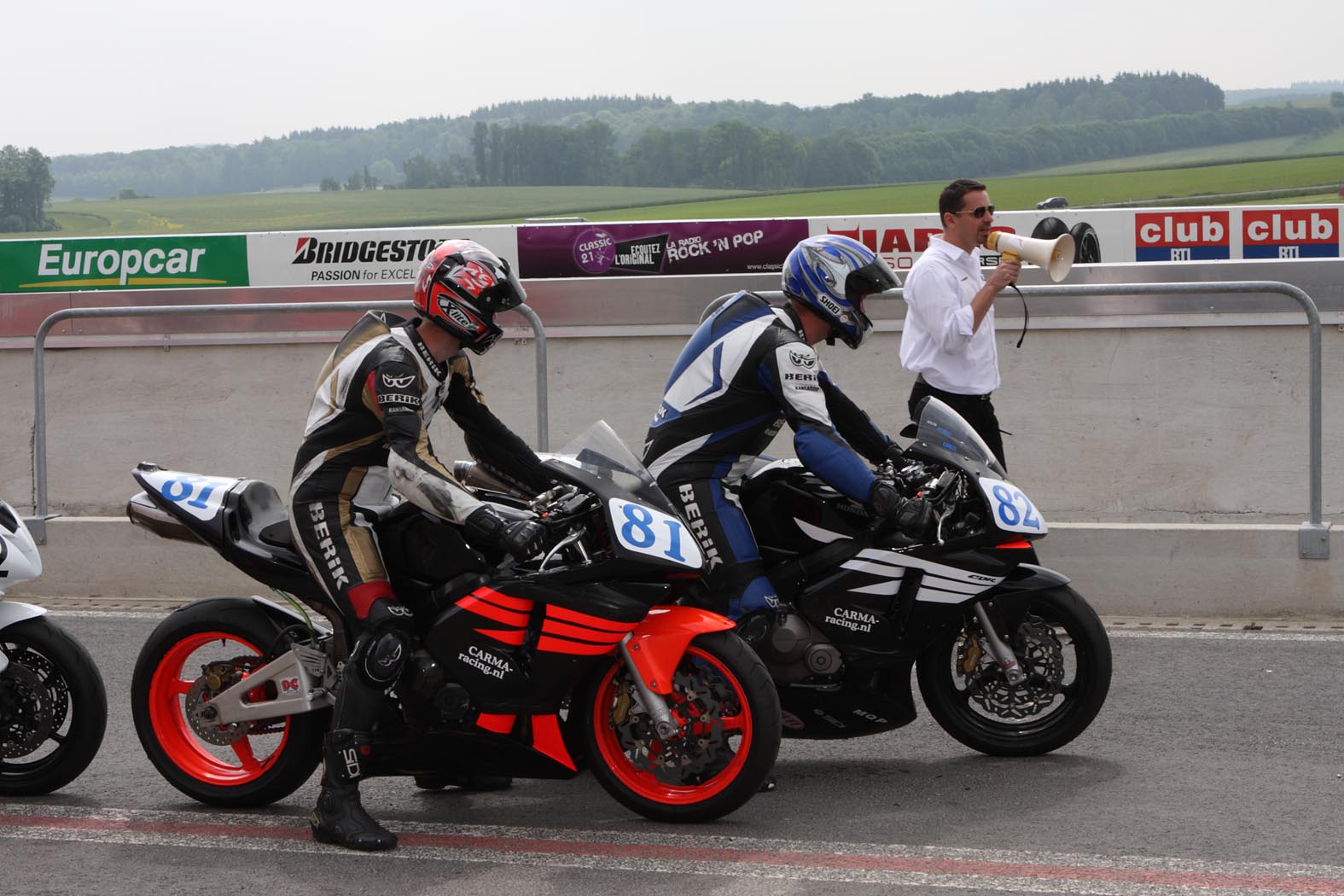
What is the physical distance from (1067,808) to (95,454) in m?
8.85

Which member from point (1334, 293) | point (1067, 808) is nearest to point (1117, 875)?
point (1067, 808)

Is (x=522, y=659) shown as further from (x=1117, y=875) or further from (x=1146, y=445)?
(x=1146, y=445)

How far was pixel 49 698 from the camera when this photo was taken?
17.5ft

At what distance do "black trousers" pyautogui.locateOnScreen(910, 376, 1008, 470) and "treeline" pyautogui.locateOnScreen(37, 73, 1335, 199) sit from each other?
8422 centimetres

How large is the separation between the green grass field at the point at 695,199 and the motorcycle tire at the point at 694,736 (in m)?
53.7

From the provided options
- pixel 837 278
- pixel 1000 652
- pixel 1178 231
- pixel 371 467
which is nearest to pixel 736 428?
pixel 837 278

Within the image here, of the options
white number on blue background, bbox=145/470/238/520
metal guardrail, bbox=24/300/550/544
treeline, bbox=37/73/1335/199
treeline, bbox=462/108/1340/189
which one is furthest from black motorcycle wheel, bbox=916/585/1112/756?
treeline, bbox=462/108/1340/189

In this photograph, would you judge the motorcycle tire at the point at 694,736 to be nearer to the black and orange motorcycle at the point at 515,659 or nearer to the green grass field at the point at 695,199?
the black and orange motorcycle at the point at 515,659

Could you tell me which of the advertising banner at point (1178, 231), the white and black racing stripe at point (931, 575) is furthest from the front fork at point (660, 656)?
the advertising banner at point (1178, 231)

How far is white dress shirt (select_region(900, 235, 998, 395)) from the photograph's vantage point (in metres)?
7.33

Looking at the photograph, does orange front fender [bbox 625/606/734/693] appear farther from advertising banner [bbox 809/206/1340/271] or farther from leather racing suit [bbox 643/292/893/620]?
advertising banner [bbox 809/206/1340/271]

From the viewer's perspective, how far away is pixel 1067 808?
514 centimetres

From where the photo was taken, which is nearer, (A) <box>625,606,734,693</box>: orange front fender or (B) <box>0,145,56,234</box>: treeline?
(A) <box>625,606,734,693</box>: orange front fender

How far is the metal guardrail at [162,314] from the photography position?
29.8 ft
